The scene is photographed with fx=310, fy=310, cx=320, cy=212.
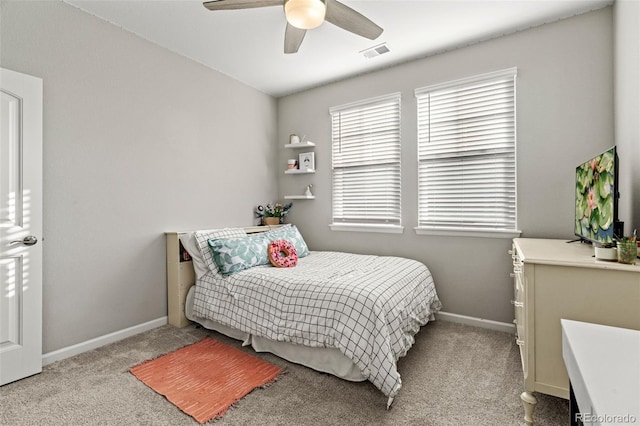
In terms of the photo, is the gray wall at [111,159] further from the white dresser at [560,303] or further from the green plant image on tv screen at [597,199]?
the green plant image on tv screen at [597,199]

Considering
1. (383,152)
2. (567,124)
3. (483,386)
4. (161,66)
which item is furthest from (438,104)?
(161,66)

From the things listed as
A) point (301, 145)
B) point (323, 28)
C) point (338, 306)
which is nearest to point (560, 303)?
point (338, 306)

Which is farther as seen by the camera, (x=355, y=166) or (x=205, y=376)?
(x=355, y=166)

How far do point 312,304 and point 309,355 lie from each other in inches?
15.2

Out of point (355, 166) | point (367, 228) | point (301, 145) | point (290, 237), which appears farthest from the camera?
point (301, 145)

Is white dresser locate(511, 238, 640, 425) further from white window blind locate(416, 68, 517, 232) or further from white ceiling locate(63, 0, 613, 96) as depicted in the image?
white ceiling locate(63, 0, 613, 96)

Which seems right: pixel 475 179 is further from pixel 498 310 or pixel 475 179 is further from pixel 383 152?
pixel 498 310

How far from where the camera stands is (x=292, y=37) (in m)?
2.31

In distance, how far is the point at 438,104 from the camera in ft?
10.5

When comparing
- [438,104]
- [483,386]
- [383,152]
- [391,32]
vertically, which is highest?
[391,32]

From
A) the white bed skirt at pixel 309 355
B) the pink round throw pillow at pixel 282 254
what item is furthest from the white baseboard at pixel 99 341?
the pink round throw pillow at pixel 282 254

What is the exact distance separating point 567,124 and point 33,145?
4.11m

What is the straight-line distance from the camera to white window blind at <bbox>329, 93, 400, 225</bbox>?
11.5ft

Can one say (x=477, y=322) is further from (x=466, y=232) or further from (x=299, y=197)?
(x=299, y=197)
